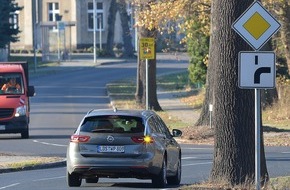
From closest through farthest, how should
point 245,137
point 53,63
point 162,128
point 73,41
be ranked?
point 245,137 → point 162,128 → point 53,63 → point 73,41

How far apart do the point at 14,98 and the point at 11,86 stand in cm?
45

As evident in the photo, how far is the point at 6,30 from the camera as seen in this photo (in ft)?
245

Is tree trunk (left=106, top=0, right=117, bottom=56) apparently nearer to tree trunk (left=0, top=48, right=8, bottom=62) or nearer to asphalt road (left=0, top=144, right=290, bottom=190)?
tree trunk (left=0, top=48, right=8, bottom=62)

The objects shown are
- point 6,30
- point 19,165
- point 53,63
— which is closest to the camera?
point 19,165

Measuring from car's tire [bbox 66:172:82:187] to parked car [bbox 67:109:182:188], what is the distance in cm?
3

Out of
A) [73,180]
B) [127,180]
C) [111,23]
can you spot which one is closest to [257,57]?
[73,180]

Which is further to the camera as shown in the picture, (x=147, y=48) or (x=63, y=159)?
(x=147, y=48)

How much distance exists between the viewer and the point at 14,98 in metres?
32.3

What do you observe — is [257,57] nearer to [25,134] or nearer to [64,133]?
[25,134]

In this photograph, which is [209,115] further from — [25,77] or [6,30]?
[6,30]

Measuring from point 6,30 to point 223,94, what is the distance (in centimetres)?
5938

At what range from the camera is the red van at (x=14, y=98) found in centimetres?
3197

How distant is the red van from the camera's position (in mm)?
31969

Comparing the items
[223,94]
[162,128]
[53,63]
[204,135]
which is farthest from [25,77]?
[53,63]
